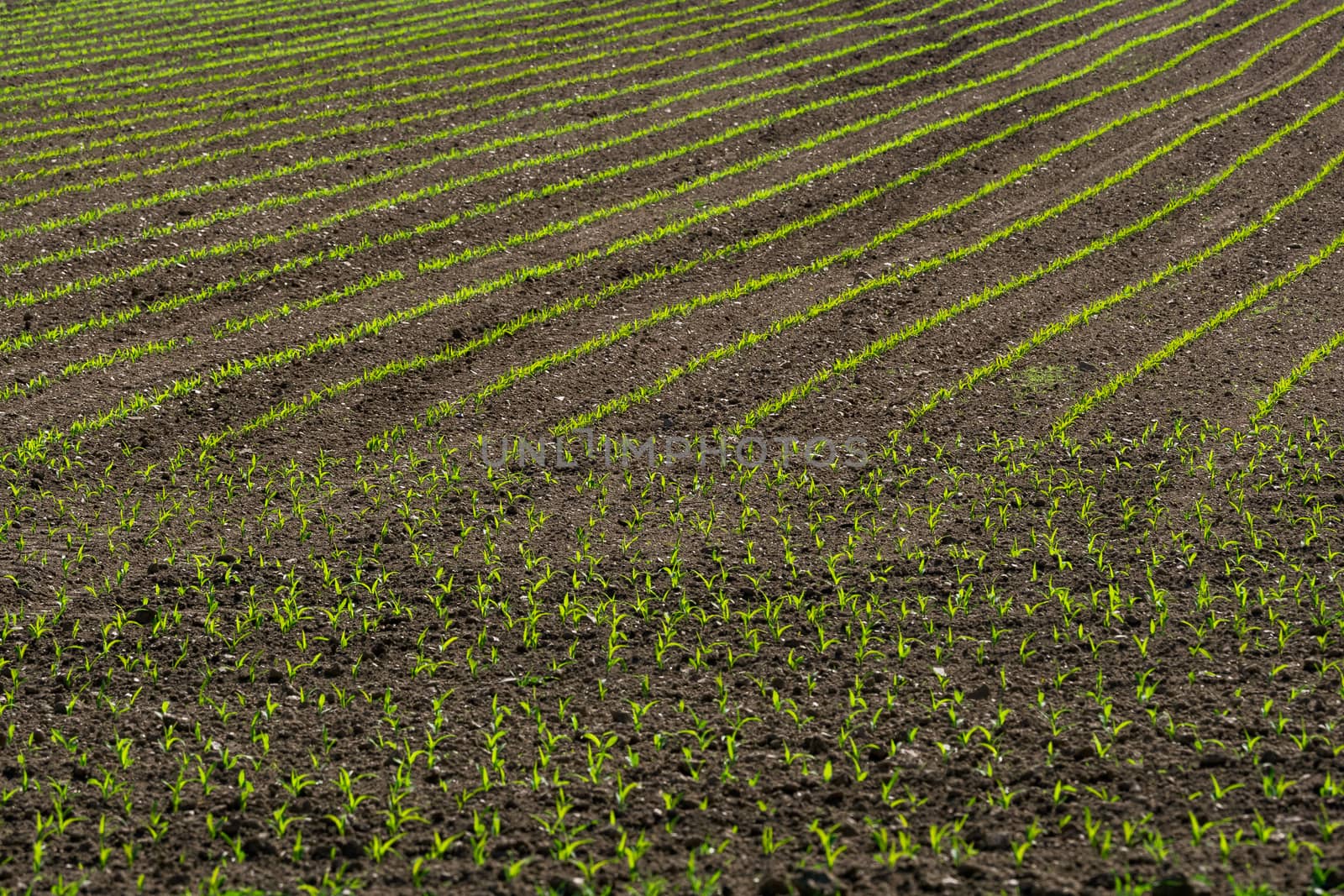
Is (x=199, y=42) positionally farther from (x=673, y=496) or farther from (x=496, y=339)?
(x=673, y=496)

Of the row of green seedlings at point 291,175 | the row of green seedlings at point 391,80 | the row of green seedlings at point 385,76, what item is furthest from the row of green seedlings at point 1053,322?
the row of green seedlings at point 391,80

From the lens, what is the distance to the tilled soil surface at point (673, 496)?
5.34 m

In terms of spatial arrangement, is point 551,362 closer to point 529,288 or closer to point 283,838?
point 529,288

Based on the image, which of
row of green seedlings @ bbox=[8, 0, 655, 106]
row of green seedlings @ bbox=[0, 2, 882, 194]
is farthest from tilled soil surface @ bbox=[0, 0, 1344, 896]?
row of green seedlings @ bbox=[8, 0, 655, 106]

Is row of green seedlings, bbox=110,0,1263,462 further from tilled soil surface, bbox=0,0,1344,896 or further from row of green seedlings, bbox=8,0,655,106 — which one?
row of green seedlings, bbox=8,0,655,106

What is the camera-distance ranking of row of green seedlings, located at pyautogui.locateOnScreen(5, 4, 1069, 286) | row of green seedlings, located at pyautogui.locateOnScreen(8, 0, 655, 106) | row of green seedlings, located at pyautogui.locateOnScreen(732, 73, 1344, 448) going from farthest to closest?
1. row of green seedlings, located at pyautogui.locateOnScreen(8, 0, 655, 106)
2. row of green seedlings, located at pyautogui.locateOnScreen(5, 4, 1069, 286)
3. row of green seedlings, located at pyautogui.locateOnScreen(732, 73, 1344, 448)

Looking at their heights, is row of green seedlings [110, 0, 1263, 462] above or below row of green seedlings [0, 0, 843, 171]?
below

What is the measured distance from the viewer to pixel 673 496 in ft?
26.5

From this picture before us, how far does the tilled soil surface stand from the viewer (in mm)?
5340

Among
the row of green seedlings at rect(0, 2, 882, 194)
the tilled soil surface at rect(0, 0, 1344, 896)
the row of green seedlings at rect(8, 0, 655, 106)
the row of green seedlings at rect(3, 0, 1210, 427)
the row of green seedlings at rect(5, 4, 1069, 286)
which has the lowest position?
the tilled soil surface at rect(0, 0, 1344, 896)

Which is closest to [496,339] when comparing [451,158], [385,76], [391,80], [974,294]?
[974,294]

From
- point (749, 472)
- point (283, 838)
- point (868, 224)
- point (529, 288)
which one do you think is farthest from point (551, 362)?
point (283, 838)

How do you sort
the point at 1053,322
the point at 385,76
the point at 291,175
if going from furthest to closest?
the point at 385,76 → the point at 291,175 → the point at 1053,322

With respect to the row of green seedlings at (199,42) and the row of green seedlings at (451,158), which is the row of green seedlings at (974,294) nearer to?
the row of green seedlings at (451,158)
